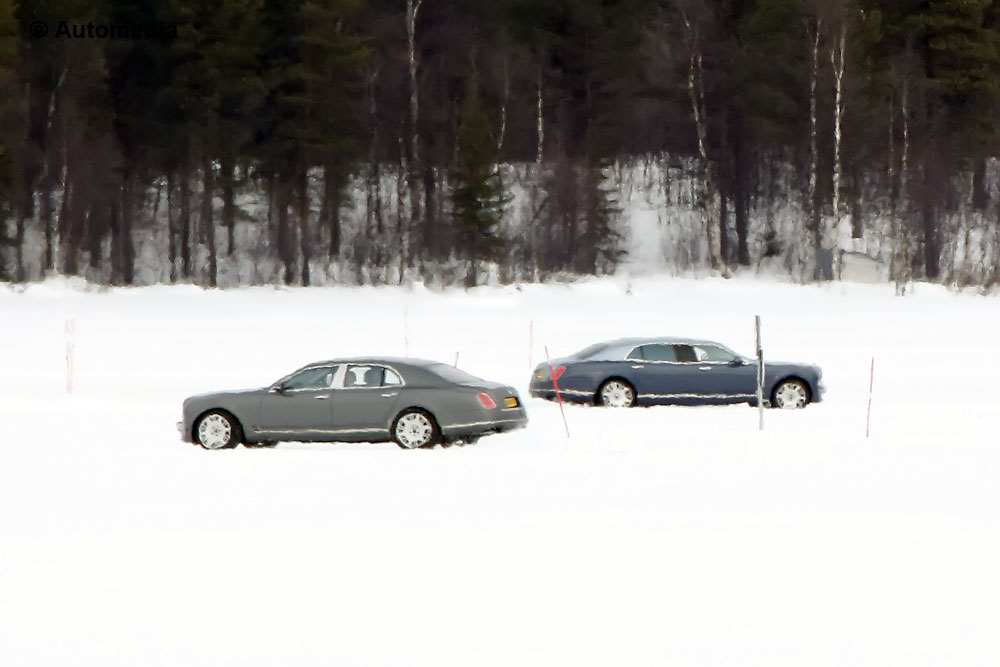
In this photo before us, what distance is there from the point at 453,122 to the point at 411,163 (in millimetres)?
6908

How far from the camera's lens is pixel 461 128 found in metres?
58.2

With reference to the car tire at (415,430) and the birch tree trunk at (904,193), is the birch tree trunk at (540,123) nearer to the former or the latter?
the birch tree trunk at (904,193)

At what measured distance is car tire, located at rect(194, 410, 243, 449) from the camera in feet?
66.8

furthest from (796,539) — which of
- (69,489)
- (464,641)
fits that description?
(69,489)

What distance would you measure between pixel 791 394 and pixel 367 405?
8278mm

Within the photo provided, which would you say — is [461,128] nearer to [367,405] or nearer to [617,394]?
[617,394]

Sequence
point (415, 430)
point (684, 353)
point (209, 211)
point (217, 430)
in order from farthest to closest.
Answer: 1. point (209, 211)
2. point (684, 353)
3. point (217, 430)
4. point (415, 430)

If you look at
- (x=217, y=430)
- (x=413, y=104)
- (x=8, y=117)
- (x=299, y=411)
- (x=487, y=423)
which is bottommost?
(x=217, y=430)

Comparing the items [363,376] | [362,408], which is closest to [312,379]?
[363,376]

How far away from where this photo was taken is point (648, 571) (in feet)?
37.2

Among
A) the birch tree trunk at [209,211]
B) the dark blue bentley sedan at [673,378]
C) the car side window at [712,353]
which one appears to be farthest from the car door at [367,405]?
the birch tree trunk at [209,211]

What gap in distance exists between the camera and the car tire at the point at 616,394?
26.1 meters

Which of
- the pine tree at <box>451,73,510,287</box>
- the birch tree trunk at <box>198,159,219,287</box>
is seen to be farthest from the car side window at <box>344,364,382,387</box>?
the birch tree trunk at <box>198,159,219,287</box>

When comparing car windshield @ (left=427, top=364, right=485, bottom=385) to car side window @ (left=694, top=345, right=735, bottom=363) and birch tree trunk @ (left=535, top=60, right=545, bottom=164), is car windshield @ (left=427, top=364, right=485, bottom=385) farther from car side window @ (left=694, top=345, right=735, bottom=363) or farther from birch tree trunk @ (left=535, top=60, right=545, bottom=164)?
birch tree trunk @ (left=535, top=60, right=545, bottom=164)
